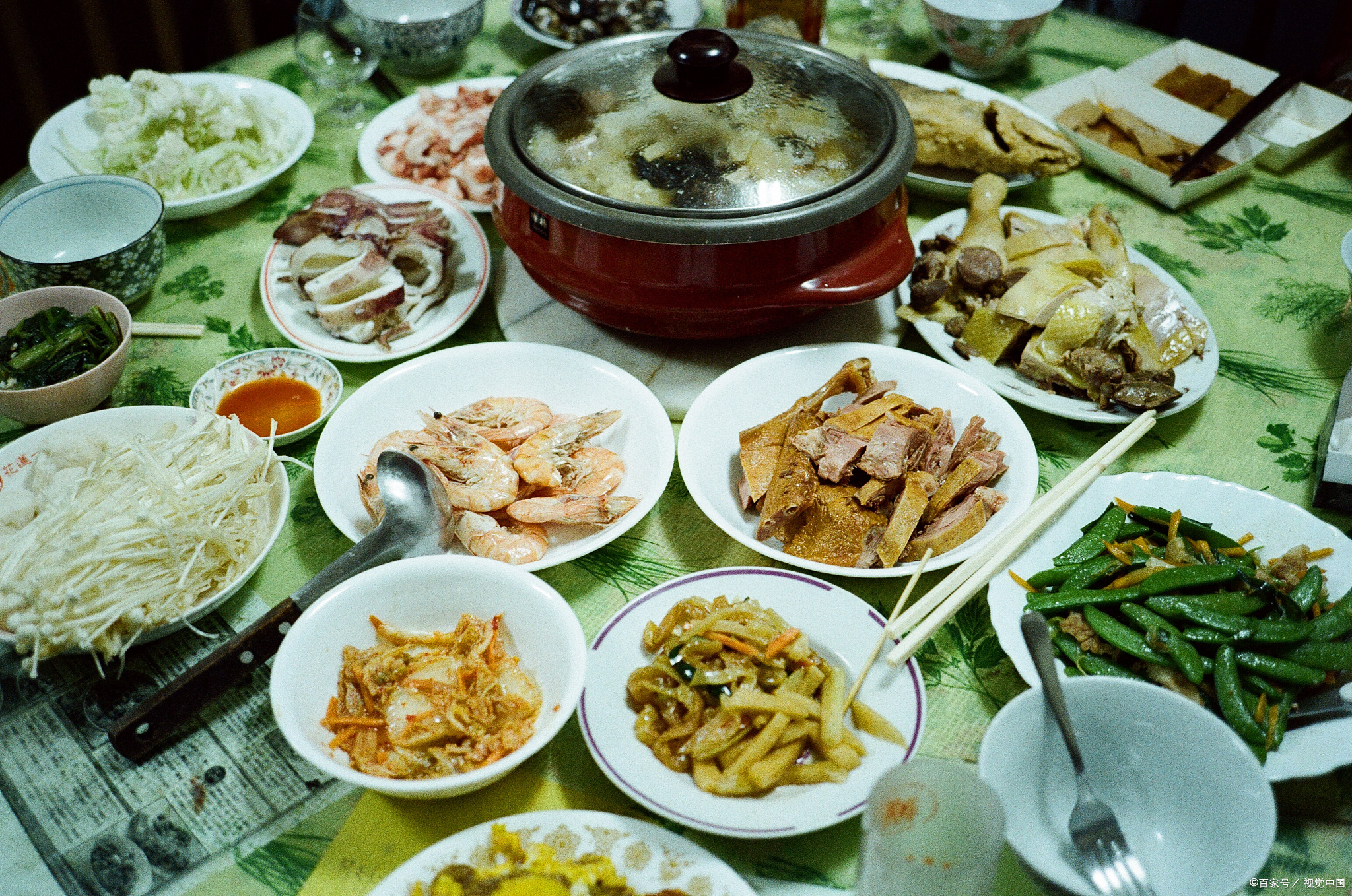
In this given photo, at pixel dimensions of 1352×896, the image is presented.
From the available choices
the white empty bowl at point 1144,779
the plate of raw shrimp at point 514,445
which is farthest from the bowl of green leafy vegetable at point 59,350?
the white empty bowl at point 1144,779

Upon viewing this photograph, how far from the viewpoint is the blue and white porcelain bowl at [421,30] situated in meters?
3.20

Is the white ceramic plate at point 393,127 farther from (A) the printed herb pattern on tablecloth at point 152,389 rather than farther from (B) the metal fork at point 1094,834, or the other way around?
(B) the metal fork at point 1094,834

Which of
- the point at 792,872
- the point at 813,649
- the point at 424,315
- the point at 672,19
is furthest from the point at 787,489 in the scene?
the point at 672,19

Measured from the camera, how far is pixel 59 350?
2.05 m

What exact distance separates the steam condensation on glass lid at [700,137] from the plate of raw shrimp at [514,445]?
1.38 ft

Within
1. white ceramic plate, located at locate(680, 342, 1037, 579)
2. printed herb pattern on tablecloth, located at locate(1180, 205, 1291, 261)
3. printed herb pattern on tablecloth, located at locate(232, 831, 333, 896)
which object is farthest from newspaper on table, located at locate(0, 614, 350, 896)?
printed herb pattern on tablecloth, located at locate(1180, 205, 1291, 261)

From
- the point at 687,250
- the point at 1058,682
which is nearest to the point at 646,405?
the point at 687,250

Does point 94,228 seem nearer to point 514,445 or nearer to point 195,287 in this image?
point 195,287

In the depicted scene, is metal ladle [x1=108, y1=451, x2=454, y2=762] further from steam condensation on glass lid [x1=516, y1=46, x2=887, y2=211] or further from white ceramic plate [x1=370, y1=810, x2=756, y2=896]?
steam condensation on glass lid [x1=516, y1=46, x2=887, y2=211]

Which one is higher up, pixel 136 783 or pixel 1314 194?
pixel 1314 194

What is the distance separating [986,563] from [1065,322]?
73cm

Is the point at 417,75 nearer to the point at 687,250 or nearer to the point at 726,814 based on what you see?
the point at 687,250

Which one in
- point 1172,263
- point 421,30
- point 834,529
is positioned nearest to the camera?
point 834,529

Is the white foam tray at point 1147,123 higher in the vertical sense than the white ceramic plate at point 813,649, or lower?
higher
